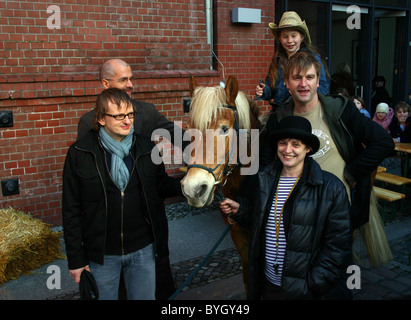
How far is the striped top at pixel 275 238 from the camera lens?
2482 millimetres

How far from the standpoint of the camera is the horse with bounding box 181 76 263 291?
257 cm

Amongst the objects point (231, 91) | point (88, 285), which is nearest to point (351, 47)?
point (231, 91)

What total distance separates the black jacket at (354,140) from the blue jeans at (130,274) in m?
1.11

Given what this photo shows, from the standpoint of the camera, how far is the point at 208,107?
2.78m

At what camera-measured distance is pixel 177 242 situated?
5.25m

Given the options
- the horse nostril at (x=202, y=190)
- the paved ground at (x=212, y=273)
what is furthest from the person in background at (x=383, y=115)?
the horse nostril at (x=202, y=190)

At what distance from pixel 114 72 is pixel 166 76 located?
9.40ft

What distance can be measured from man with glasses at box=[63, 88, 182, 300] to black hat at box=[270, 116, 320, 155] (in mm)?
936

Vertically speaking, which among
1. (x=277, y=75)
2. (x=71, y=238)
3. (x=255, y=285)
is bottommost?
(x=255, y=285)

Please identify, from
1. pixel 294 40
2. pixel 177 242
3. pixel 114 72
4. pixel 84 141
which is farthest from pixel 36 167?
pixel 294 40

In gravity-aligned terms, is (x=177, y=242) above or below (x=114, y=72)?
below

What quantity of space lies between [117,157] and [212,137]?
657mm

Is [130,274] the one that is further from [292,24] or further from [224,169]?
[292,24]

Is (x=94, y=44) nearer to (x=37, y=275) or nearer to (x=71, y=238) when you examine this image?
(x=37, y=275)
